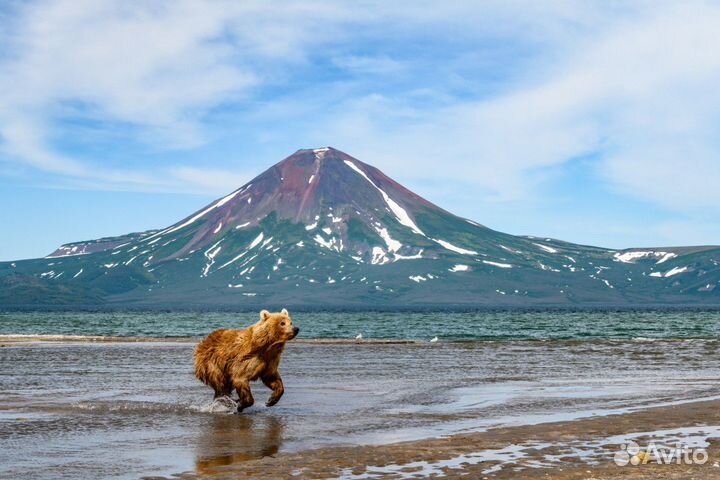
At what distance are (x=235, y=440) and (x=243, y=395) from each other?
453cm

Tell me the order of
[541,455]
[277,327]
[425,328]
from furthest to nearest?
[425,328] < [277,327] < [541,455]

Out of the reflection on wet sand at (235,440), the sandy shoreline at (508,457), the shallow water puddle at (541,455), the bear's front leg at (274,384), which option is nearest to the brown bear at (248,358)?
the bear's front leg at (274,384)

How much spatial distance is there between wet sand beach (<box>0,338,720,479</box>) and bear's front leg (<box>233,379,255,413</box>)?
0.26 metres

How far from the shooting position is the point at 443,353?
156 ft

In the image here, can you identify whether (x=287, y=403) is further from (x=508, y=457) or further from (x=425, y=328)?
(x=425, y=328)

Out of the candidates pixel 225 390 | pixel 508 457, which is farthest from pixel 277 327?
pixel 508 457

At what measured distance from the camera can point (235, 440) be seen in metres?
15.5

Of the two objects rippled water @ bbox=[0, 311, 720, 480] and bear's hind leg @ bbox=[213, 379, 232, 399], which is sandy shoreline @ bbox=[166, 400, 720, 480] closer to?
rippled water @ bbox=[0, 311, 720, 480]

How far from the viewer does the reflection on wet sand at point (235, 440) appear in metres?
13.3

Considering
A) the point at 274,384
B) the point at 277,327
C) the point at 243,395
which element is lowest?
the point at 243,395

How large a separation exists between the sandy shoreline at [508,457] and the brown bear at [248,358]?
6048mm

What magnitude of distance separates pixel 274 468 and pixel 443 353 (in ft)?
118

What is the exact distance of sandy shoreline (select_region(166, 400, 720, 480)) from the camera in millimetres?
11625

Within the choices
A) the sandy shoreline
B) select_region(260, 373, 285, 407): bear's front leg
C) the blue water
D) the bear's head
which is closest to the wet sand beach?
the sandy shoreline
